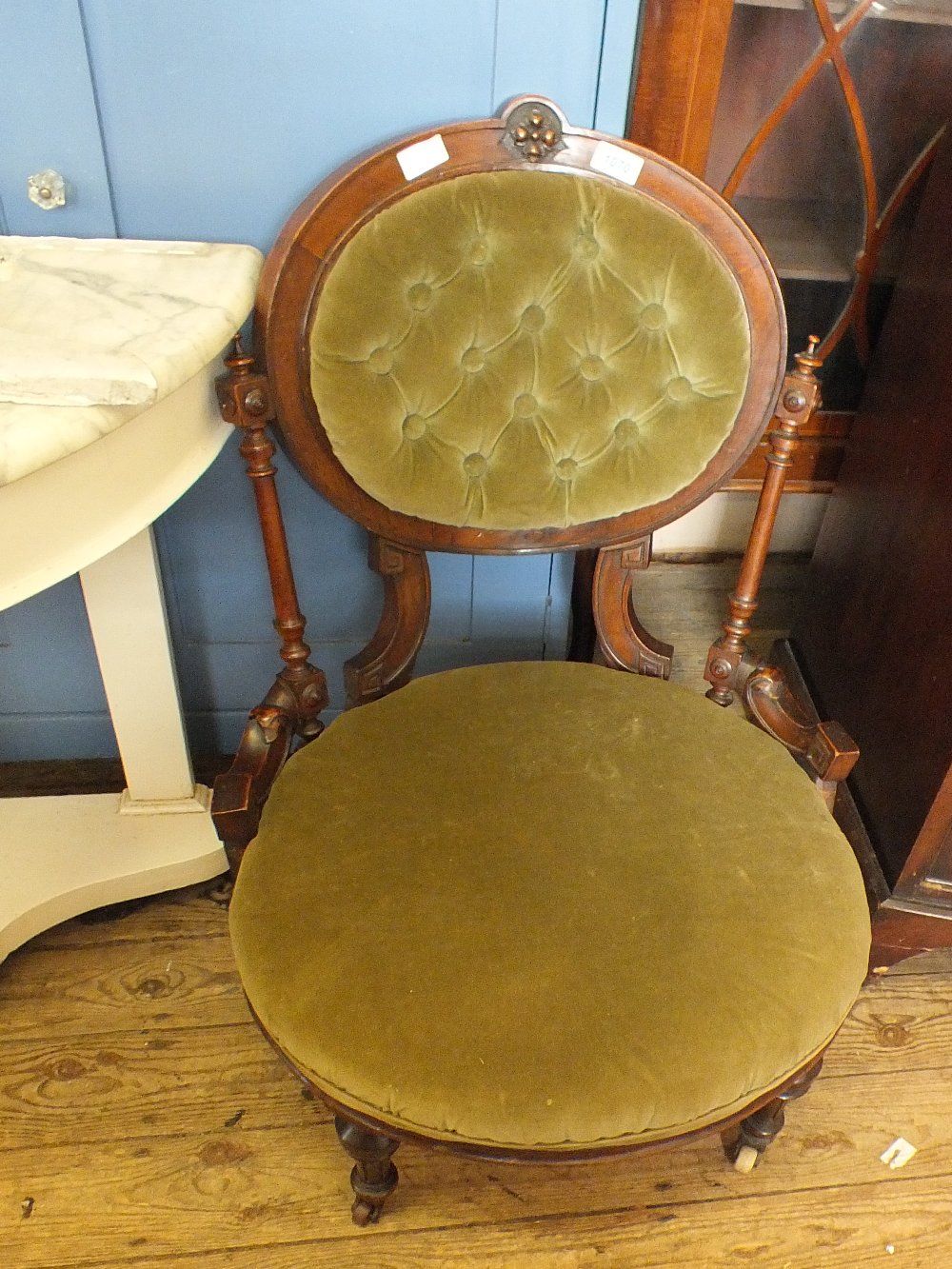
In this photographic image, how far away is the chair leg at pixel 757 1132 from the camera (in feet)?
3.22

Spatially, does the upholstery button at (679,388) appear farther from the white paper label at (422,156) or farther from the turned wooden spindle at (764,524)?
the white paper label at (422,156)

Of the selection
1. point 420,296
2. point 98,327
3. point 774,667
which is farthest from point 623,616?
point 98,327

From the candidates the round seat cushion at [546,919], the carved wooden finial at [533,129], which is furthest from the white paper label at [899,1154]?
the carved wooden finial at [533,129]

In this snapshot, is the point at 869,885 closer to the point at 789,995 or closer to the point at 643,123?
the point at 789,995

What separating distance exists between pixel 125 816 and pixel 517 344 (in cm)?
90

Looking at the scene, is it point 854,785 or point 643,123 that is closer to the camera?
point 643,123

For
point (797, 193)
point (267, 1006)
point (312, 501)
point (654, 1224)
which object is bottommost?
point (654, 1224)

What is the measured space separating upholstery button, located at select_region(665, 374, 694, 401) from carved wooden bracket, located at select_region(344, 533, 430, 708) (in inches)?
13.2

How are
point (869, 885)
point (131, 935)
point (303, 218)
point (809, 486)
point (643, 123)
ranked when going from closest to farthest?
point (303, 218) → point (643, 123) → point (869, 885) → point (131, 935) → point (809, 486)

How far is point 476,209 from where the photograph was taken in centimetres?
95

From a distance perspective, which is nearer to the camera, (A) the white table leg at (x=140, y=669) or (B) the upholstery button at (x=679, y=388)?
(B) the upholstery button at (x=679, y=388)

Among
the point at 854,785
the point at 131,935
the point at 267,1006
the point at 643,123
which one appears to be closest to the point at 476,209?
the point at 643,123

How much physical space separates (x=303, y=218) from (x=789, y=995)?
846 millimetres

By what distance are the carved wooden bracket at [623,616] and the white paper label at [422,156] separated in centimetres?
46
